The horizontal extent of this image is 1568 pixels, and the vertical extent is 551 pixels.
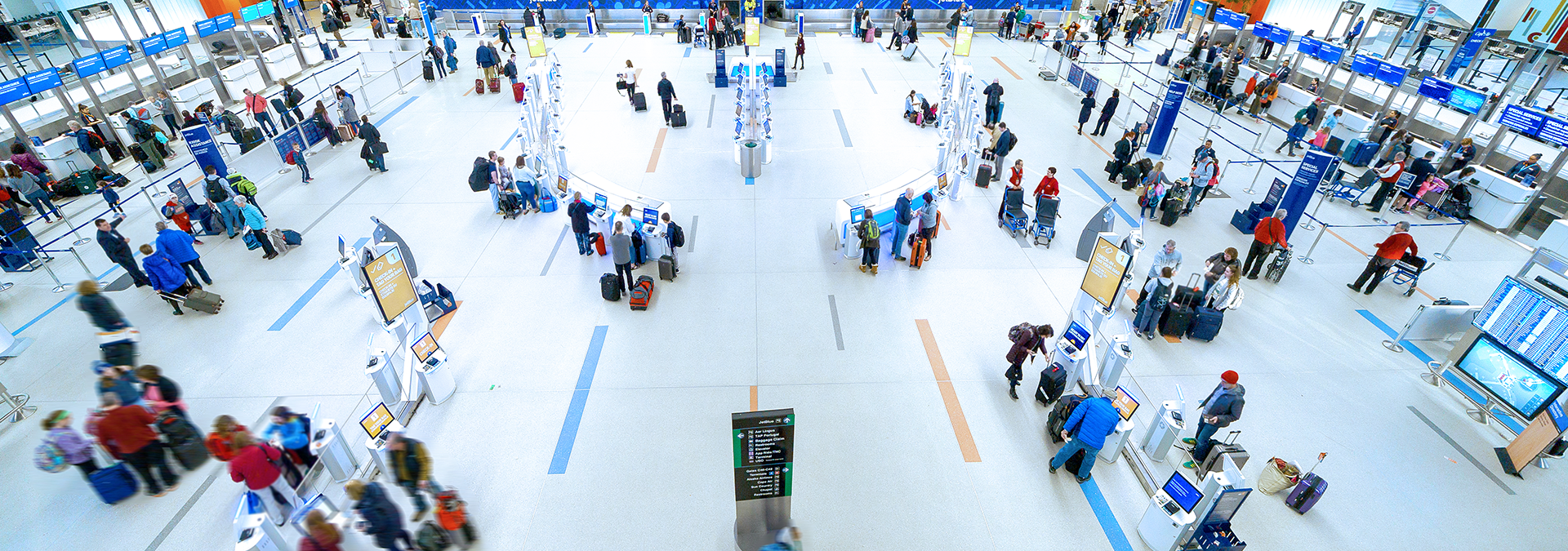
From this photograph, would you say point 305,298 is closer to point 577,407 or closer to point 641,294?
point 641,294

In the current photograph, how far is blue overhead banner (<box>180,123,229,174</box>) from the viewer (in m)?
12.0

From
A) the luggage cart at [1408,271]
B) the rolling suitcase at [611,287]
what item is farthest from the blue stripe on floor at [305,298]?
the luggage cart at [1408,271]

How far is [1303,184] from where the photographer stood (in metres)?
11.0

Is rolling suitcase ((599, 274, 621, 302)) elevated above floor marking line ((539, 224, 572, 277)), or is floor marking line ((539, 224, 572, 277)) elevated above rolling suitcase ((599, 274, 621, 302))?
rolling suitcase ((599, 274, 621, 302))

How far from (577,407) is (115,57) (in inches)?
718

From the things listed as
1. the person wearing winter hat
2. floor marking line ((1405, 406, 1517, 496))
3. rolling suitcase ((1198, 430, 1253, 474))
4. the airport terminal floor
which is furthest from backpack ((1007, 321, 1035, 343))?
floor marking line ((1405, 406, 1517, 496))

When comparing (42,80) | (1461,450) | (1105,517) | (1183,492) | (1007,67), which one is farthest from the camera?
(1007,67)

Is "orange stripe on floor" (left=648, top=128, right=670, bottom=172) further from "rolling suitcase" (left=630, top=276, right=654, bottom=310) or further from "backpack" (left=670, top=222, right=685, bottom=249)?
"rolling suitcase" (left=630, top=276, right=654, bottom=310)

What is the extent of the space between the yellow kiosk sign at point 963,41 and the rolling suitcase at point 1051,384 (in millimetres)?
16711

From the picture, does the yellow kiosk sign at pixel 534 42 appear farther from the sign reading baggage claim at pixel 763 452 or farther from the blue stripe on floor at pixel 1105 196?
the sign reading baggage claim at pixel 763 452

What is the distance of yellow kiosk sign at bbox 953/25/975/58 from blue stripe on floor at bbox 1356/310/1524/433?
48.8 feet

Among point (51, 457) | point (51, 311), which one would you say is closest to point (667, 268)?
point (51, 457)

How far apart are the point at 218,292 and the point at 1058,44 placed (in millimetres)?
26684

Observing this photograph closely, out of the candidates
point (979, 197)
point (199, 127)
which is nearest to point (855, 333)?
point (979, 197)
